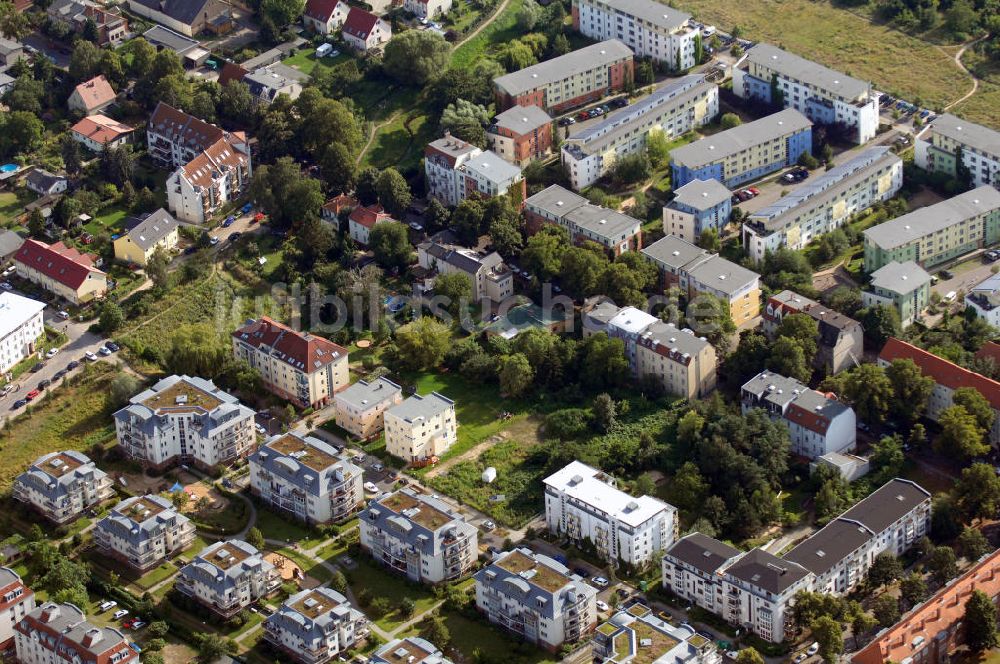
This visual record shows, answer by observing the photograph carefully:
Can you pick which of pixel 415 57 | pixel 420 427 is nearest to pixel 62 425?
pixel 420 427

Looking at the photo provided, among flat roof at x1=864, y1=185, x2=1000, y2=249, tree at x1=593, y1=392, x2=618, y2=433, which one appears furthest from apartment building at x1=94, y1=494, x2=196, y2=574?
flat roof at x1=864, y1=185, x2=1000, y2=249

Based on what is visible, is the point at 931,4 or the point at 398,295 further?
the point at 931,4

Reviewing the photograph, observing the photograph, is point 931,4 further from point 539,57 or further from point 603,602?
point 603,602

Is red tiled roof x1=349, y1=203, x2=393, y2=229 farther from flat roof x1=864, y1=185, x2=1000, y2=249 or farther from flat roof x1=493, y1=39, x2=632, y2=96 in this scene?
flat roof x1=864, y1=185, x2=1000, y2=249

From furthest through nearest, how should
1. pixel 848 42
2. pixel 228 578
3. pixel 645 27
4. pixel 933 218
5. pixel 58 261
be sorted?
pixel 848 42
pixel 645 27
pixel 58 261
pixel 933 218
pixel 228 578

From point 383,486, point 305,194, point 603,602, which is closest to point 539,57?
point 305,194

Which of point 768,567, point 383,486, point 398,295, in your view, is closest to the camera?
point 768,567

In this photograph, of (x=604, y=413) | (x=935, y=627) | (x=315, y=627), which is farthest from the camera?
(x=604, y=413)

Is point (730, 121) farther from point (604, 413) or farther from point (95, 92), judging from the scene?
point (95, 92)
